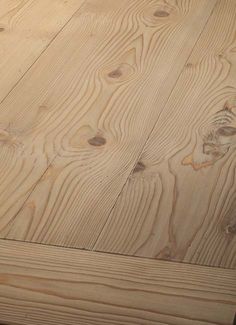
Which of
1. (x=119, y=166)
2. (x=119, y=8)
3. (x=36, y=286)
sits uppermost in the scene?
(x=119, y=8)

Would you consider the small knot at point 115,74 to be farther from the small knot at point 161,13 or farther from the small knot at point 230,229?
the small knot at point 230,229

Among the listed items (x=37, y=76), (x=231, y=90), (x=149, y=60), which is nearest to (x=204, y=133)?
(x=231, y=90)

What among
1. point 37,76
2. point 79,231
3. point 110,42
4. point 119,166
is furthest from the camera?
point 110,42

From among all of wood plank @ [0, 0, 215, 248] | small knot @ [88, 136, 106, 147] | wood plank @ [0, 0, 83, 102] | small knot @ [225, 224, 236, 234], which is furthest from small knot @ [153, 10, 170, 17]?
small knot @ [225, 224, 236, 234]

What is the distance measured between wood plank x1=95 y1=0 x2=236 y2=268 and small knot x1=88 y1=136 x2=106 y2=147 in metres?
0.09

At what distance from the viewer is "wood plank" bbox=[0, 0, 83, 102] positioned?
1.55 metres

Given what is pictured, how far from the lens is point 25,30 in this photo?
1701 mm

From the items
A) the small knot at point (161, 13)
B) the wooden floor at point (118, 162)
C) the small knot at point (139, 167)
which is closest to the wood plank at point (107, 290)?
the wooden floor at point (118, 162)

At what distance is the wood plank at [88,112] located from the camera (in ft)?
3.77

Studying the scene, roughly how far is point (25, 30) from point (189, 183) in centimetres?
71

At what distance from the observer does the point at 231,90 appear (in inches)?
56.7

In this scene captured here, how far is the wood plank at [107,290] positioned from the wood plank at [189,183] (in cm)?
3

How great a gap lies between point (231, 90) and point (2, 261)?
632 mm

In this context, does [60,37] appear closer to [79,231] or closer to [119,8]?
[119,8]
